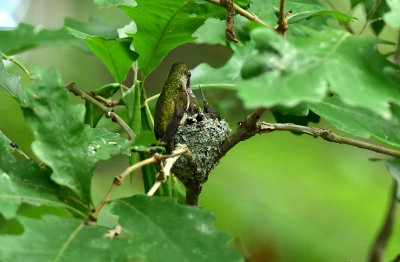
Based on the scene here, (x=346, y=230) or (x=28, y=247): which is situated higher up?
(x=28, y=247)

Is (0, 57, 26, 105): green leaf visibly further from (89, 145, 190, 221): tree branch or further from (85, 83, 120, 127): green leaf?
(89, 145, 190, 221): tree branch

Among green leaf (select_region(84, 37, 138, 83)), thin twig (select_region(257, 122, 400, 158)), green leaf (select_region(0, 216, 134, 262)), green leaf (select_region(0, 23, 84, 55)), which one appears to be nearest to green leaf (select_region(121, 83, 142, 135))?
green leaf (select_region(84, 37, 138, 83))

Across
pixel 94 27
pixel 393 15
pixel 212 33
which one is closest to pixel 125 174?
pixel 393 15

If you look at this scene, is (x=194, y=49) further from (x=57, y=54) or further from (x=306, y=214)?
(x=306, y=214)

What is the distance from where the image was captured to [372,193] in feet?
12.3

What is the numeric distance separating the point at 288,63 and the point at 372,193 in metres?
3.03

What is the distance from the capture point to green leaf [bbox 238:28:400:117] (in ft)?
2.77

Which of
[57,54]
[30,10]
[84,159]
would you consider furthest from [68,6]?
[84,159]

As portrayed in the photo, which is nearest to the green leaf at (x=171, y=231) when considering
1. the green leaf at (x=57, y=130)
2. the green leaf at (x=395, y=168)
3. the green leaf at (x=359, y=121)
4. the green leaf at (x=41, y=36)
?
the green leaf at (x=57, y=130)

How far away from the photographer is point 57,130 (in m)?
1.11

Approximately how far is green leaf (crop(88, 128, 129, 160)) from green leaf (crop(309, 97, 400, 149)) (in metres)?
0.56

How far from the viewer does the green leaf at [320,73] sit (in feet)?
2.77

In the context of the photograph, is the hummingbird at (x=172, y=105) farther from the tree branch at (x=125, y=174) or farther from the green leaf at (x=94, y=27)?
the tree branch at (x=125, y=174)

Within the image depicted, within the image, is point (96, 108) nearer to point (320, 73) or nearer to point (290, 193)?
point (320, 73)
